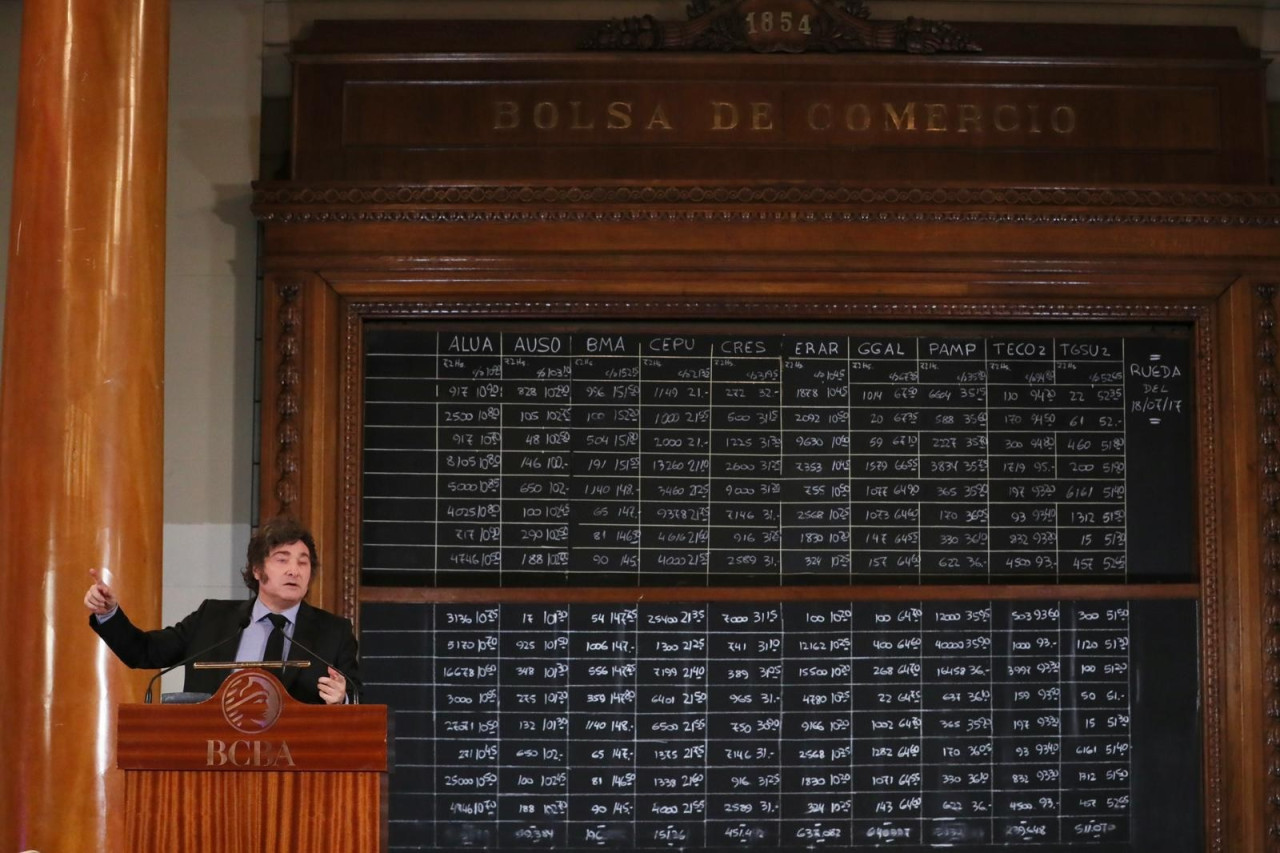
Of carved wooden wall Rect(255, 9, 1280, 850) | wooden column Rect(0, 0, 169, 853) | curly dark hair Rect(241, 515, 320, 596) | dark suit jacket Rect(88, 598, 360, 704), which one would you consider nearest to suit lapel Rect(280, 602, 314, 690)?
dark suit jacket Rect(88, 598, 360, 704)

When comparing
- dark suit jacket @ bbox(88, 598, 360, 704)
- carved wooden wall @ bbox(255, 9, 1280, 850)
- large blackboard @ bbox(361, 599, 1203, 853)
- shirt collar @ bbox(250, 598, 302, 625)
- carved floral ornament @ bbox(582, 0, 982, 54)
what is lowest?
large blackboard @ bbox(361, 599, 1203, 853)

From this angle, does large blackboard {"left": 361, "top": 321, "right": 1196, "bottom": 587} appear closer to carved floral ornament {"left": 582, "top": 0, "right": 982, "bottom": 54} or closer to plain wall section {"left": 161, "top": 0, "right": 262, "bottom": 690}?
plain wall section {"left": 161, "top": 0, "right": 262, "bottom": 690}

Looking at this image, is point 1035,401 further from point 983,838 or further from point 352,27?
point 352,27

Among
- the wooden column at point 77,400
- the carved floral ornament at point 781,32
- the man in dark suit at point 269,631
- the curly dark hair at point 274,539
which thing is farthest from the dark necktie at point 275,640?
the carved floral ornament at point 781,32

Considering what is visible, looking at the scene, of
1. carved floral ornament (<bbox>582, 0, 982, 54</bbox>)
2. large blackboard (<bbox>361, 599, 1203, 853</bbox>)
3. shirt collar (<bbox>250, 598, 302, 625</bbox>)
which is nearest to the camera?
shirt collar (<bbox>250, 598, 302, 625</bbox>)

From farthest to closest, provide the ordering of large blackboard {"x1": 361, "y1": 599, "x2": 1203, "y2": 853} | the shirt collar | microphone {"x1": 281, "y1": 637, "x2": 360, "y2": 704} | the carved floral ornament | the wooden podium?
the carved floral ornament < large blackboard {"x1": 361, "y1": 599, "x2": 1203, "y2": 853} < the shirt collar < microphone {"x1": 281, "y1": 637, "x2": 360, "y2": 704} < the wooden podium

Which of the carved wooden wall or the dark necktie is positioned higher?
the carved wooden wall

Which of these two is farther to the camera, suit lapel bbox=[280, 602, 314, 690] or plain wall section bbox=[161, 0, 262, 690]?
plain wall section bbox=[161, 0, 262, 690]

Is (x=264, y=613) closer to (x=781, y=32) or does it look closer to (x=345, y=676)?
(x=345, y=676)

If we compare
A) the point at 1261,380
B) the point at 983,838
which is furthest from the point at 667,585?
the point at 1261,380

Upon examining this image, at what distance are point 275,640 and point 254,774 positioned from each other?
547mm

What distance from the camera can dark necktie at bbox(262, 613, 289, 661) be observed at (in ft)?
11.4

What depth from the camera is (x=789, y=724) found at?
529cm

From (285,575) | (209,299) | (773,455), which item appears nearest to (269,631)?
(285,575)
